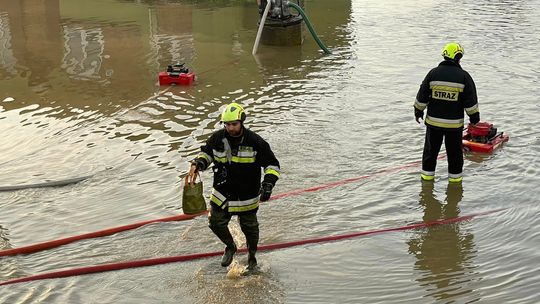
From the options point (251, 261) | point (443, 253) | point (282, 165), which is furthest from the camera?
point (282, 165)

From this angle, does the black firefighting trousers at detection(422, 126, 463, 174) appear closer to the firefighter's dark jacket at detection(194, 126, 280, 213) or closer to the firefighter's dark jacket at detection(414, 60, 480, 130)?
the firefighter's dark jacket at detection(414, 60, 480, 130)

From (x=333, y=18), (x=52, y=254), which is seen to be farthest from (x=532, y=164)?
(x=333, y=18)

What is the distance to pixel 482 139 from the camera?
31.4ft

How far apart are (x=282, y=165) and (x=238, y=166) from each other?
130 inches

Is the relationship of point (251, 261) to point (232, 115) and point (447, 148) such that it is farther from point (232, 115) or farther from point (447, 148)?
point (447, 148)

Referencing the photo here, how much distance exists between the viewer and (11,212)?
7805mm

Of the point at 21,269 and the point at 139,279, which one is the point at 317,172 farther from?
the point at 21,269

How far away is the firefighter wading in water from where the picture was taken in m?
5.82

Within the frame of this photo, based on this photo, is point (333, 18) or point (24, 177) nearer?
point (24, 177)

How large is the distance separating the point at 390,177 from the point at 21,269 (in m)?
4.67

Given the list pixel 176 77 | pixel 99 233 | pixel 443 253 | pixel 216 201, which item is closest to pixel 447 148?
pixel 443 253

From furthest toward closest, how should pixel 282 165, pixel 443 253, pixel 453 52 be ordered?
pixel 282 165 → pixel 453 52 → pixel 443 253

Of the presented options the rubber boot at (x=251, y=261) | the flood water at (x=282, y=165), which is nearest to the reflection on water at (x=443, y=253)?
the flood water at (x=282, y=165)

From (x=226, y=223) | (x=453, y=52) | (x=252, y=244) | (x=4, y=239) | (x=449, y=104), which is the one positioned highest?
(x=453, y=52)
